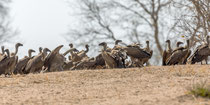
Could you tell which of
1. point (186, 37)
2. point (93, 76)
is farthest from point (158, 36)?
point (93, 76)

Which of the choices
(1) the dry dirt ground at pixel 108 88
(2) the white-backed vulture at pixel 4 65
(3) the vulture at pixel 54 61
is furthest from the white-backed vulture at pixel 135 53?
(2) the white-backed vulture at pixel 4 65

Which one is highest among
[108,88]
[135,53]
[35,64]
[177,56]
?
[135,53]

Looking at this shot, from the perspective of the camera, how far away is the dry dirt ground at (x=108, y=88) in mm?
7723

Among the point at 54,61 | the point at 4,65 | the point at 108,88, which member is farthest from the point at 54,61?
the point at 108,88

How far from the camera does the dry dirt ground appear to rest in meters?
7.72

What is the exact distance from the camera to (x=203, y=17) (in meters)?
15.2

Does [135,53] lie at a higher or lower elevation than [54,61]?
higher

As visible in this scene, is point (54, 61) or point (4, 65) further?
point (54, 61)

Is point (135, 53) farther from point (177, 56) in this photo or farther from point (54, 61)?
point (54, 61)

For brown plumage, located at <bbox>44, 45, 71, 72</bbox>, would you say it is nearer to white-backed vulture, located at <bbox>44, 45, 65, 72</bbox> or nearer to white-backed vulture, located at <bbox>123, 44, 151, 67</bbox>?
white-backed vulture, located at <bbox>44, 45, 65, 72</bbox>

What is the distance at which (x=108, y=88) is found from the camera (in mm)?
9109

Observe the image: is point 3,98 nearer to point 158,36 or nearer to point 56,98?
point 56,98

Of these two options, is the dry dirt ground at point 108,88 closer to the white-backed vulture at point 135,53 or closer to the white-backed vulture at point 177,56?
the white-backed vulture at point 135,53

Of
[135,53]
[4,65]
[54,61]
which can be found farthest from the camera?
[135,53]
